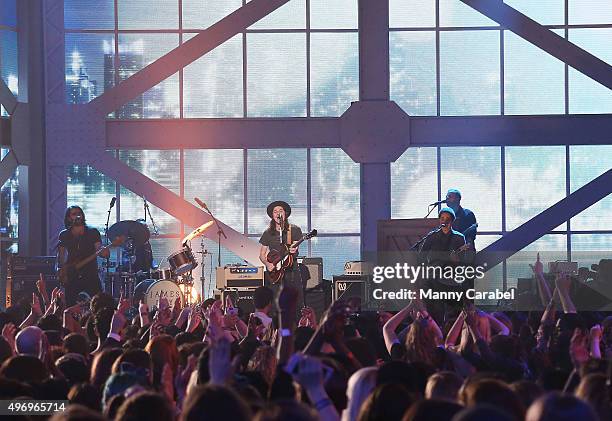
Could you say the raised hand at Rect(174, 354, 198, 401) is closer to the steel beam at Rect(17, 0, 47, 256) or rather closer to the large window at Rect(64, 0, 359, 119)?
the steel beam at Rect(17, 0, 47, 256)

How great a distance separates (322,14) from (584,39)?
5.40m

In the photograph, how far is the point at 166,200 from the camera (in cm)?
2462

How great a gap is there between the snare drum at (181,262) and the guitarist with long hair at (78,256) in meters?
2.46

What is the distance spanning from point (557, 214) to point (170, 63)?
817 cm

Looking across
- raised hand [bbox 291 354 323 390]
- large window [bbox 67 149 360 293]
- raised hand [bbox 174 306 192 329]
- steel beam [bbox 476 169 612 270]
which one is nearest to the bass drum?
large window [bbox 67 149 360 293]

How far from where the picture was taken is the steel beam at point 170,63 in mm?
24438

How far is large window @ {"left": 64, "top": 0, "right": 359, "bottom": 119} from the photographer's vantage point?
998 inches

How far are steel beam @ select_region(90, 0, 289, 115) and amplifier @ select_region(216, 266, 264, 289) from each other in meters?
5.86

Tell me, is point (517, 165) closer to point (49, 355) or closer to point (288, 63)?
point (288, 63)

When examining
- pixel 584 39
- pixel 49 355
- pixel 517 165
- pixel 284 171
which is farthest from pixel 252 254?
pixel 49 355

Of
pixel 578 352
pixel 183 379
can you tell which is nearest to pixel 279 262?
pixel 183 379

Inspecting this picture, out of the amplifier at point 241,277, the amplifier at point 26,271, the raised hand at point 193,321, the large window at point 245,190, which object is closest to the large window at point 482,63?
the large window at point 245,190

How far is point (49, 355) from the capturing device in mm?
8578

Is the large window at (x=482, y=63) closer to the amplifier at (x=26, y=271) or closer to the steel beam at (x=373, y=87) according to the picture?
the steel beam at (x=373, y=87)
